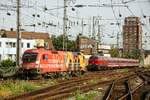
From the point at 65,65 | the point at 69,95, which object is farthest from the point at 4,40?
the point at 69,95

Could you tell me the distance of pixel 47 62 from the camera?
34406 mm

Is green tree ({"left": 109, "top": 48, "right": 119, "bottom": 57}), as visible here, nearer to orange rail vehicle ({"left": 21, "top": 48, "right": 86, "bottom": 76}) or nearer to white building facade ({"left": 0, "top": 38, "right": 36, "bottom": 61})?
white building facade ({"left": 0, "top": 38, "right": 36, "bottom": 61})

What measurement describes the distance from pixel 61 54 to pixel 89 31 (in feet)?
122

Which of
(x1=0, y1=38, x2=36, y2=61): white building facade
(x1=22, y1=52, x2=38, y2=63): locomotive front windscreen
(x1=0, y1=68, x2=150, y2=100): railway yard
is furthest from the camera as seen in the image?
(x1=0, y1=38, x2=36, y2=61): white building facade

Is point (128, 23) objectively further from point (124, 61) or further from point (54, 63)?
point (54, 63)

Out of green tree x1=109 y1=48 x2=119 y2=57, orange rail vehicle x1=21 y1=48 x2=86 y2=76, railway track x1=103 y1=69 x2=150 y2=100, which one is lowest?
green tree x1=109 y1=48 x2=119 y2=57

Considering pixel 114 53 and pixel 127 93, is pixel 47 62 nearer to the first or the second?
pixel 127 93

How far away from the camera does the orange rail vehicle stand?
33.2m

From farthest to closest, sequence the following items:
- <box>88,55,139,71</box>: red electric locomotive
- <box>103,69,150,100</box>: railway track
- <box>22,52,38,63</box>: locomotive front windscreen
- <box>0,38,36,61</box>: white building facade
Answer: <box>0,38,36,61</box>: white building facade → <box>88,55,139,71</box>: red electric locomotive → <box>22,52,38,63</box>: locomotive front windscreen → <box>103,69,150,100</box>: railway track

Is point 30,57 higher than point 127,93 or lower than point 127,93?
higher

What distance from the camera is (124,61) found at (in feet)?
257

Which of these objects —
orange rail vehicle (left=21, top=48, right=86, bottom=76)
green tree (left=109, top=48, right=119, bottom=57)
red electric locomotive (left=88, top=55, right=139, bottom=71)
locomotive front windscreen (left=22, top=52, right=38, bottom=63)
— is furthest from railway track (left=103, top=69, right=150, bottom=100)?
green tree (left=109, top=48, right=119, bottom=57)

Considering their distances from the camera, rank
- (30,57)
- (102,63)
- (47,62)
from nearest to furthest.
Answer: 1. (30,57)
2. (47,62)
3. (102,63)

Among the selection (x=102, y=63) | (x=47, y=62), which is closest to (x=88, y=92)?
(x=47, y=62)
